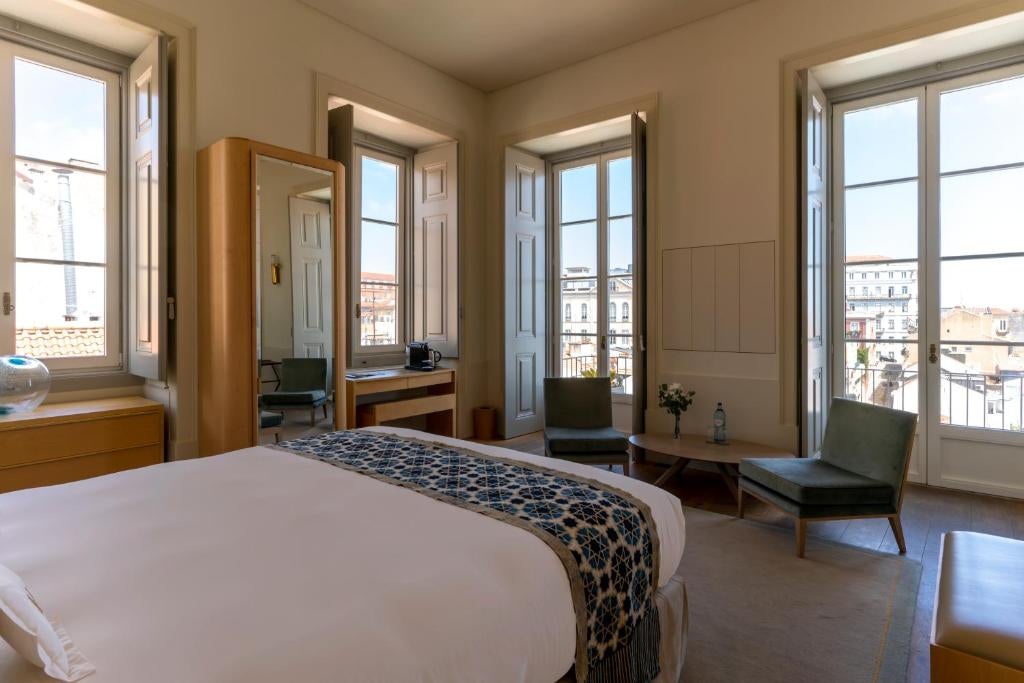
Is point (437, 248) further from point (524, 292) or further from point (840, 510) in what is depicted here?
point (840, 510)

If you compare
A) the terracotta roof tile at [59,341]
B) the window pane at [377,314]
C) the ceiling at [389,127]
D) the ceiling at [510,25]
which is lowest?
the terracotta roof tile at [59,341]

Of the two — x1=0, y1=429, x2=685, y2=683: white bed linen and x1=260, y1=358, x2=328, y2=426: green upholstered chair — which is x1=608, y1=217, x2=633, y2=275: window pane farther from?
x1=0, y1=429, x2=685, y2=683: white bed linen

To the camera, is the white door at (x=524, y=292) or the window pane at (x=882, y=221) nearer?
the window pane at (x=882, y=221)

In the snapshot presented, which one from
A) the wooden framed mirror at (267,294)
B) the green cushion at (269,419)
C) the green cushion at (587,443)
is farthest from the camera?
the green cushion at (587,443)

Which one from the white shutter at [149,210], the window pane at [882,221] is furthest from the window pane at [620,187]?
the white shutter at [149,210]

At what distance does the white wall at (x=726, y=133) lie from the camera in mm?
3928

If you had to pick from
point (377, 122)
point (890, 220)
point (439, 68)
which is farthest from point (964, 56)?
point (377, 122)

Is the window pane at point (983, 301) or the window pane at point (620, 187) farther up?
the window pane at point (620, 187)

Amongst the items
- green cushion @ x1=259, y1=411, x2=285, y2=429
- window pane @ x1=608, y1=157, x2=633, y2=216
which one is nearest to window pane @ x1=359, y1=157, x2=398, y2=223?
window pane @ x1=608, y1=157, x2=633, y2=216

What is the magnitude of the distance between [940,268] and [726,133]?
1.78 m

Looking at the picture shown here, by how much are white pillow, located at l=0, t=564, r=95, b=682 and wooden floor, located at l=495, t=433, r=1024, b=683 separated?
9.02ft

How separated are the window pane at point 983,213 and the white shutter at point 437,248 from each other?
3.82 meters

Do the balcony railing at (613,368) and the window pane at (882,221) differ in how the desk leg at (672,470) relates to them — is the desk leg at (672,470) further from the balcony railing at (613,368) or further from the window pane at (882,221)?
the window pane at (882,221)

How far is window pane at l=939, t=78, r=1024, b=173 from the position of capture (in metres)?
3.77
